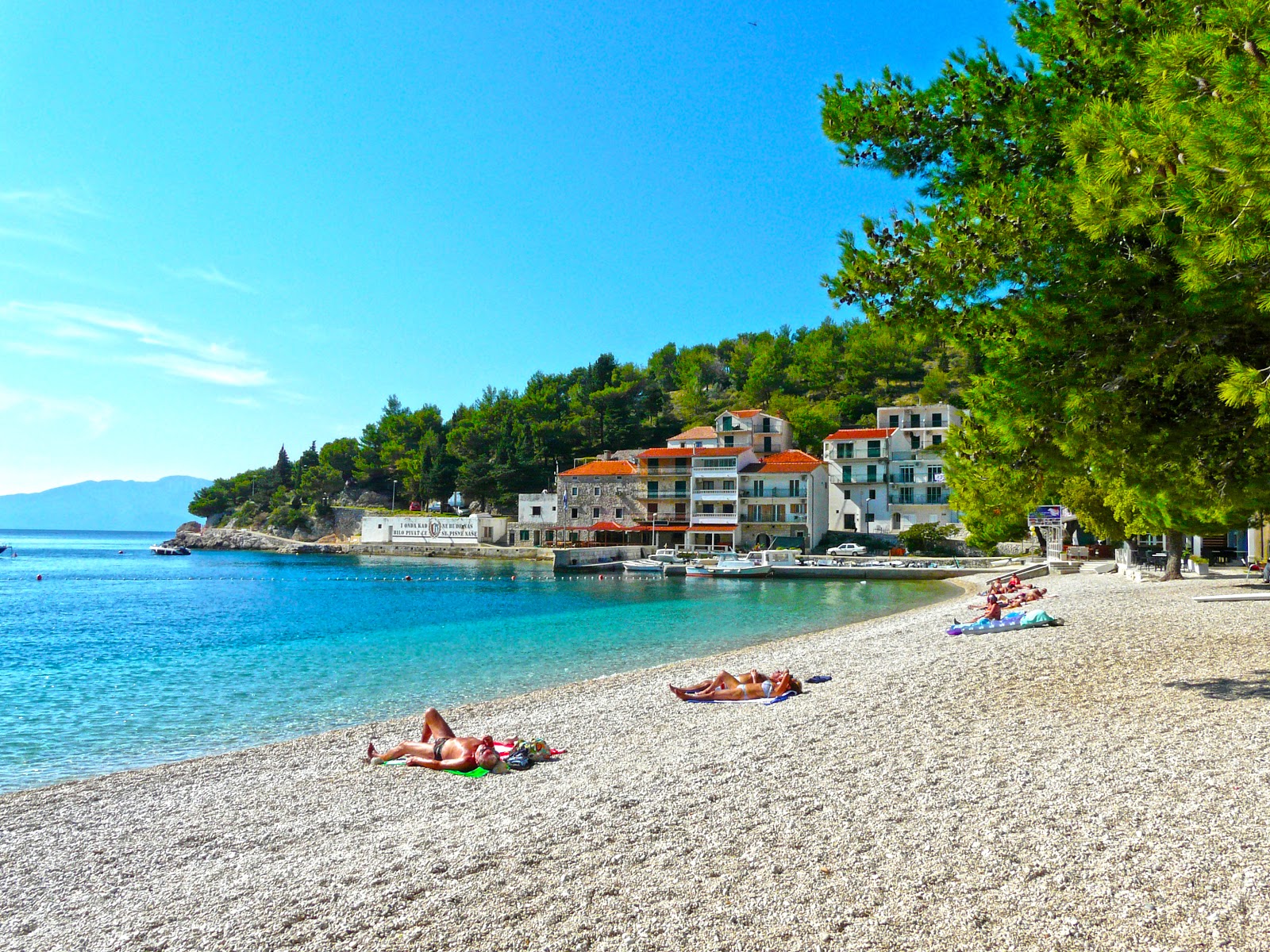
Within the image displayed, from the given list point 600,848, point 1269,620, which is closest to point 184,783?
point 600,848

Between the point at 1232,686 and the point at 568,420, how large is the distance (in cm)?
9383

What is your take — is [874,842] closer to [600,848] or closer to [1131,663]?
[600,848]

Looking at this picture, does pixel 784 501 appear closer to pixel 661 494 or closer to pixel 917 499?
pixel 917 499

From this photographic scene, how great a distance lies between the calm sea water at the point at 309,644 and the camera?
1322cm

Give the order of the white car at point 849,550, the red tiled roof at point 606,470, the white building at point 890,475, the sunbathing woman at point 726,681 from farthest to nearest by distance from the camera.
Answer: the red tiled roof at point 606,470, the white building at point 890,475, the white car at point 849,550, the sunbathing woman at point 726,681

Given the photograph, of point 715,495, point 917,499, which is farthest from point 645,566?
point 917,499

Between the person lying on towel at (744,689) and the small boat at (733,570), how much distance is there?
38.0 meters

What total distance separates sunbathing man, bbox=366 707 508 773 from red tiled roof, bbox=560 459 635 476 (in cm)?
6263

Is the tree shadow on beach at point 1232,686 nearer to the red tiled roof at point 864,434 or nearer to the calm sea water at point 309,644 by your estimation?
the calm sea water at point 309,644

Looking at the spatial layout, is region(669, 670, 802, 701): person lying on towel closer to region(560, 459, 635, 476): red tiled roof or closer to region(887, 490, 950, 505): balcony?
region(887, 490, 950, 505): balcony

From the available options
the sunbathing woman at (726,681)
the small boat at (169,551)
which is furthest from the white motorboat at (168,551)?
the sunbathing woman at (726,681)

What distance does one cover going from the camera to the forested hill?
94438 millimetres

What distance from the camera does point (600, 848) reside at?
225 inches

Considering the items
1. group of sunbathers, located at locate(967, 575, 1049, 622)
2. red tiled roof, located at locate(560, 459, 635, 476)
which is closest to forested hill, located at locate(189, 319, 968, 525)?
red tiled roof, located at locate(560, 459, 635, 476)
